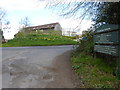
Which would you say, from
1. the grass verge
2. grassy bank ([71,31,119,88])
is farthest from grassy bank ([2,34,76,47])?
the grass verge

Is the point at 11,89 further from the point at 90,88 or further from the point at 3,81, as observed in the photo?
the point at 90,88

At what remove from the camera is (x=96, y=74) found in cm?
453

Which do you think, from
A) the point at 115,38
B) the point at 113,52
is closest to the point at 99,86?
the point at 113,52

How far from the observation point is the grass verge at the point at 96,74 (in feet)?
12.5

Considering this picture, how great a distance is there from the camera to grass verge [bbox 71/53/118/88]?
3812mm

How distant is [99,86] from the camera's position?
3654 millimetres

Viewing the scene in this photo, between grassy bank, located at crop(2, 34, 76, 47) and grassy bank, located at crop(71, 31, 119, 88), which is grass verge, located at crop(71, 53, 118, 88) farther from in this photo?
grassy bank, located at crop(2, 34, 76, 47)

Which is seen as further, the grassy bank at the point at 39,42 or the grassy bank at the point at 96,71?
the grassy bank at the point at 39,42

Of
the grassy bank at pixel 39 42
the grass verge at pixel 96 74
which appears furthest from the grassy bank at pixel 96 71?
the grassy bank at pixel 39 42

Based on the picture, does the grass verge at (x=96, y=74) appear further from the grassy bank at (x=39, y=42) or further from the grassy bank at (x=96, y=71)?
the grassy bank at (x=39, y=42)

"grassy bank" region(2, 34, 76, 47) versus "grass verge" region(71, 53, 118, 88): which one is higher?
"grassy bank" region(2, 34, 76, 47)

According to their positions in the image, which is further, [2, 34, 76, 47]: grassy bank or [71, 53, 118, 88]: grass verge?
[2, 34, 76, 47]: grassy bank

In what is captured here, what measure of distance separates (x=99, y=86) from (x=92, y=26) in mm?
4617

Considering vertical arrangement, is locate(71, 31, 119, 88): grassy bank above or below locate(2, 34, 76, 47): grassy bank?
below
